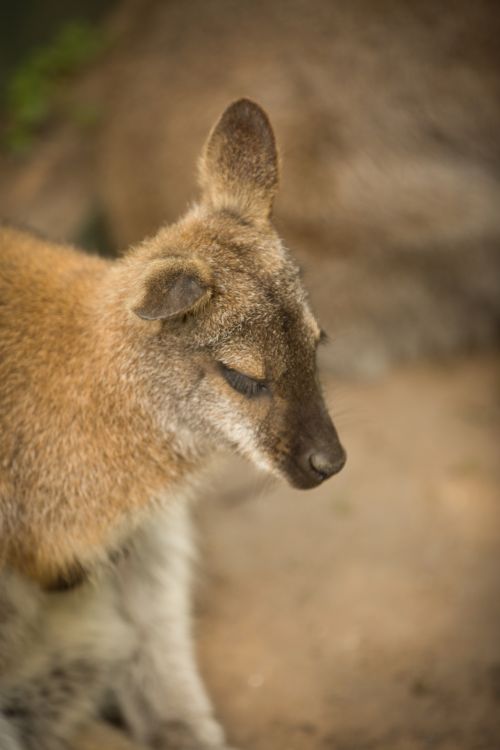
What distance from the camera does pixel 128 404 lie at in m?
3.17

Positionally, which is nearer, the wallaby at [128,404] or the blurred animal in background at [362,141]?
the wallaby at [128,404]

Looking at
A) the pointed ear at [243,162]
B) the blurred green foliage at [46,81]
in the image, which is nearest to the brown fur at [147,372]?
the pointed ear at [243,162]

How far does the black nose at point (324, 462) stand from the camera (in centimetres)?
301

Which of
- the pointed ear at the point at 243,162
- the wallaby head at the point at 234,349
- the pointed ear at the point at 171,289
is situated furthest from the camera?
the pointed ear at the point at 243,162

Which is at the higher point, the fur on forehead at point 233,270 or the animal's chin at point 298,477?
the fur on forehead at point 233,270

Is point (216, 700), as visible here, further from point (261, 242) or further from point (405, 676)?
point (261, 242)

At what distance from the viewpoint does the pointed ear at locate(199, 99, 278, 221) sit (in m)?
3.34

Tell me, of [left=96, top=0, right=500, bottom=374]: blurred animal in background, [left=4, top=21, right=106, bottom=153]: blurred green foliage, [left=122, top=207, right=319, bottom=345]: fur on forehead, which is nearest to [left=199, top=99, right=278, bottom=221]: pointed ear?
[left=122, top=207, right=319, bottom=345]: fur on forehead

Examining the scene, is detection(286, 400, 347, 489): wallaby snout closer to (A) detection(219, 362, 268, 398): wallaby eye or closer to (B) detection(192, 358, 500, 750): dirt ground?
(A) detection(219, 362, 268, 398): wallaby eye

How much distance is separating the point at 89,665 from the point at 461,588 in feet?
5.25

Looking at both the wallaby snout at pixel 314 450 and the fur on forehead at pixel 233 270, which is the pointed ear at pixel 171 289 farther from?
the wallaby snout at pixel 314 450

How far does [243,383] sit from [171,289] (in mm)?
400

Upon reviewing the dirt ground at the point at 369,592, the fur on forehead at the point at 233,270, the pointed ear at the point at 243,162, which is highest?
the pointed ear at the point at 243,162

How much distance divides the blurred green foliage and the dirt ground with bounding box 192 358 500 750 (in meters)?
3.12
